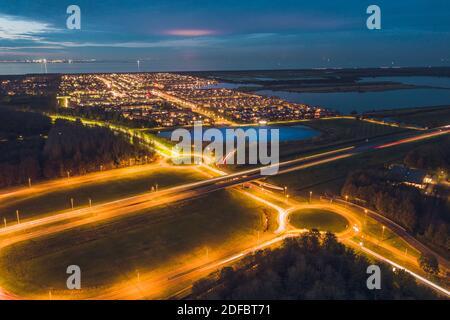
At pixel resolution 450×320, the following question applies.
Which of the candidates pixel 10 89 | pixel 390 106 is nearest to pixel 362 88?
pixel 390 106

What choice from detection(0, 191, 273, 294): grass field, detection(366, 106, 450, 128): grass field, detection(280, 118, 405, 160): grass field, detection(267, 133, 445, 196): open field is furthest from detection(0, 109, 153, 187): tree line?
detection(366, 106, 450, 128): grass field

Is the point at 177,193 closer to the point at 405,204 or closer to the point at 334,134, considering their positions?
the point at 405,204

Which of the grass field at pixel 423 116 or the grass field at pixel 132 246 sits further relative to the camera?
the grass field at pixel 423 116

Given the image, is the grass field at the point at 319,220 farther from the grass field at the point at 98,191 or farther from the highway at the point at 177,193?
the grass field at the point at 98,191

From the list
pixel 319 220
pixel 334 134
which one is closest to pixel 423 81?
pixel 334 134

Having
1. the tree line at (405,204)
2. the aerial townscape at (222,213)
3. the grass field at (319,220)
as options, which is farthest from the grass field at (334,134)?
the grass field at (319,220)

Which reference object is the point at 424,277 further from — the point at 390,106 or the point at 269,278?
the point at 390,106
